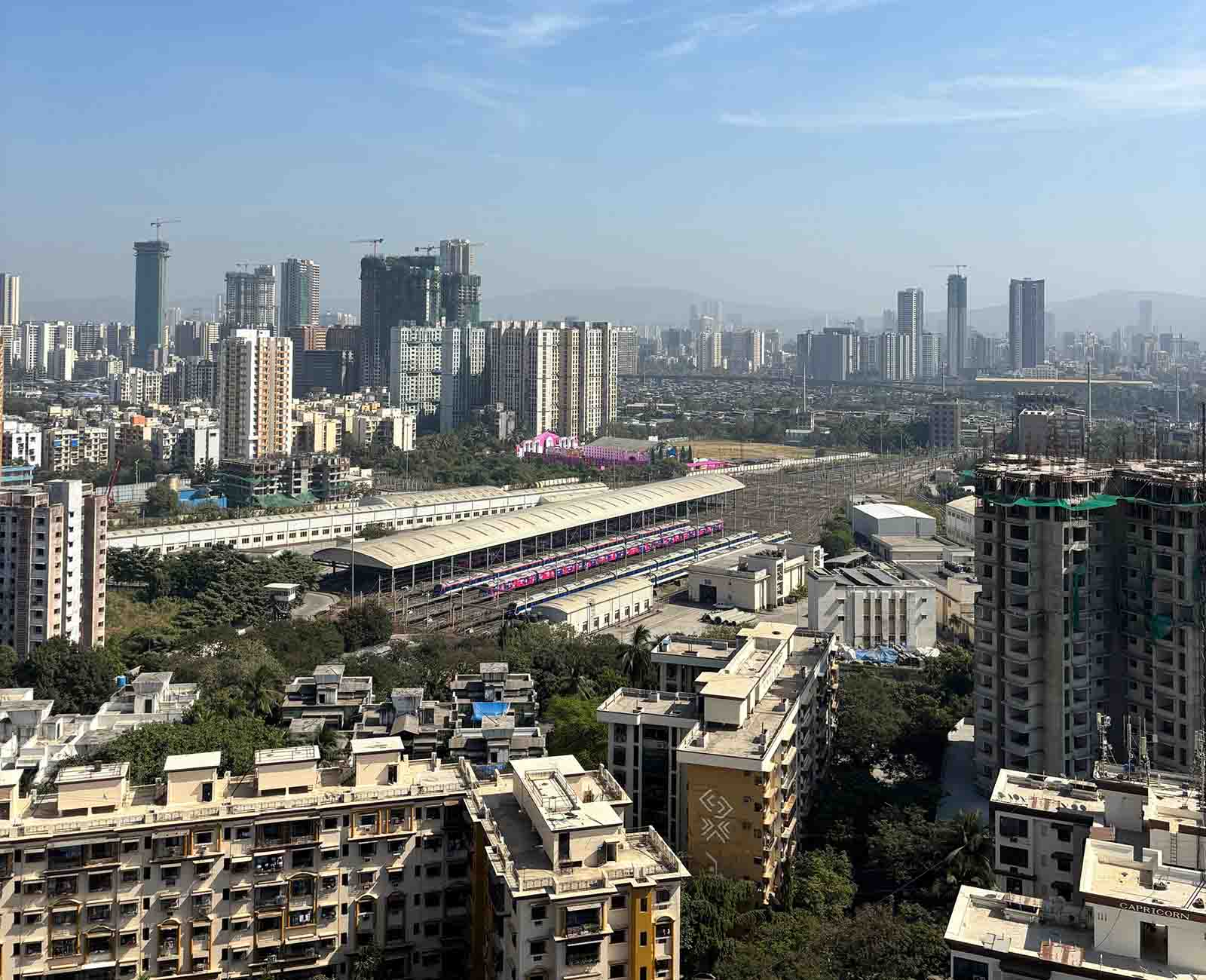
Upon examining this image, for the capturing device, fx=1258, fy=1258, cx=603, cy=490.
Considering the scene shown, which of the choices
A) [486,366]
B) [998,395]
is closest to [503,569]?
[486,366]

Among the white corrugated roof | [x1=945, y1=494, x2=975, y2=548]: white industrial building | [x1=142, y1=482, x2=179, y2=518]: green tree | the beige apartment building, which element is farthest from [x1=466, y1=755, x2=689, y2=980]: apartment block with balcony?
[x1=142, y1=482, x2=179, y2=518]: green tree

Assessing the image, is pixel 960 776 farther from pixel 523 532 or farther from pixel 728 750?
pixel 523 532

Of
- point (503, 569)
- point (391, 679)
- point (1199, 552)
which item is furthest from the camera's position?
point (503, 569)

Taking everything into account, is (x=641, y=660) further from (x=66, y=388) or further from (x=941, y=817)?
(x=66, y=388)

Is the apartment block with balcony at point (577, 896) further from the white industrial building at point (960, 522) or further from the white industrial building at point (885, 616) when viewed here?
the white industrial building at point (960, 522)

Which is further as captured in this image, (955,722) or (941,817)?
(955,722)

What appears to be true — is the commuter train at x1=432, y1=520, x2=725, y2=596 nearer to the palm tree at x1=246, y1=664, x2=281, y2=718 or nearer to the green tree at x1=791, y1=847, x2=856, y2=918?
the palm tree at x1=246, y1=664, x2=281, y2=718
